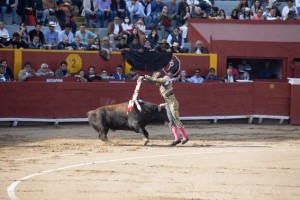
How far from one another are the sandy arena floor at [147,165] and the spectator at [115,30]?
3449mm

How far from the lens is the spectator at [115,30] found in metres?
26.1

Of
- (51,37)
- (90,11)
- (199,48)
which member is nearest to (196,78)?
(199,48)

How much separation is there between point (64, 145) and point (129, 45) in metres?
6.79

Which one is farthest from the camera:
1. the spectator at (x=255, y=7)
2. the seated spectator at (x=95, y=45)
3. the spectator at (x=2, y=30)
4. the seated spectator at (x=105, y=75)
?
the spectator at (x=255, y=7)

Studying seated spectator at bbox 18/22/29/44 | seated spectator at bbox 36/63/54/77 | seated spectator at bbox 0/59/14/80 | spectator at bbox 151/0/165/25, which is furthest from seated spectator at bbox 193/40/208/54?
seated spectator at bbox 0/59/14/80

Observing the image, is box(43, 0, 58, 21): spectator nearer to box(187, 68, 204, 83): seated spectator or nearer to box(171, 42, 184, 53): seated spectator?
box(171, 42, 184, 53): seated spectator

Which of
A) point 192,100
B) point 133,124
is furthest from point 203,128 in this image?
point 133,124

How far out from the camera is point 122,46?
84.9ft

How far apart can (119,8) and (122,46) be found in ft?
5.25

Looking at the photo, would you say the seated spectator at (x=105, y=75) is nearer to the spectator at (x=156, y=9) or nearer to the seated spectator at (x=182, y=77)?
the seated spectator at (x=182, y=77)

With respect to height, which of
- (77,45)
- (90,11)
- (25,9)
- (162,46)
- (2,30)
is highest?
(25,9)

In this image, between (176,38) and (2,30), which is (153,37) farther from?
(2,30)

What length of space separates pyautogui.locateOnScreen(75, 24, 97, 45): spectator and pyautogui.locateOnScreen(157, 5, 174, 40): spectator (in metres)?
2.36

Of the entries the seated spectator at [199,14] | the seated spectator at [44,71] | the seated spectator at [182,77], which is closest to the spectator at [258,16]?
the seated spectator at [199,14]
